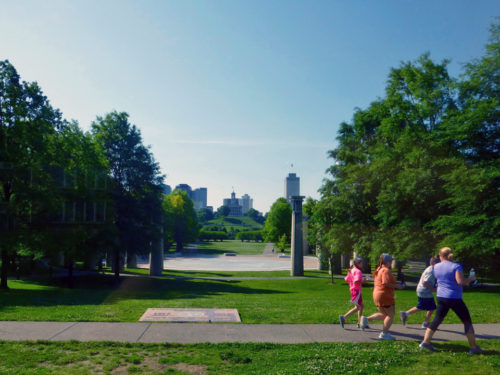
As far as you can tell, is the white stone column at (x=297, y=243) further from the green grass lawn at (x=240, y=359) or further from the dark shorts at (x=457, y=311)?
the dark shorts at (x=457, y=311)

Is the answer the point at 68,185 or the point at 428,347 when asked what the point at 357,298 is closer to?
the point at 428,347

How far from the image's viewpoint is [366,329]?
29.6ft

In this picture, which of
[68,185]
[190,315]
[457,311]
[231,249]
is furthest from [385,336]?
[231,249]

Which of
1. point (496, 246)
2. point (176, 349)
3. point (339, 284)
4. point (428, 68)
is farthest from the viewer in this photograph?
point (339, 284)

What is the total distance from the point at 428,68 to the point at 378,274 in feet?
78.3

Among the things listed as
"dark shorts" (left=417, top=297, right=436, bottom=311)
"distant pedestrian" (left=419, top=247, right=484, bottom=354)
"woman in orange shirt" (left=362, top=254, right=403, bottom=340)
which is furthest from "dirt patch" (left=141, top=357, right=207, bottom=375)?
"dark shorts" (left=417, top=297, right=436, bottom=311)

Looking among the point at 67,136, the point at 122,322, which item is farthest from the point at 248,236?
the point at 122,322

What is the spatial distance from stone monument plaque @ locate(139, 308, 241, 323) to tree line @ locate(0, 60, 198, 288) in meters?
12.1

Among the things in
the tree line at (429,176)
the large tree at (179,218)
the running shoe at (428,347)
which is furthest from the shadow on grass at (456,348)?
the large tree at (179,218)

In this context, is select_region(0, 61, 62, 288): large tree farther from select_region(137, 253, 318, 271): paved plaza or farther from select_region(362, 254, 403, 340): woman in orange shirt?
select_region(137, 253, 318, 271): paved plaza

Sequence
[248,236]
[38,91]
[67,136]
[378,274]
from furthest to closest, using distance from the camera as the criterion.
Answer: [248,236] → [67,136] → [38,91] → [378,274]

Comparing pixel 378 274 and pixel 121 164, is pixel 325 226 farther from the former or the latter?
pixel 378 274

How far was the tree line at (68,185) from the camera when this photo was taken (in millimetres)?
20266

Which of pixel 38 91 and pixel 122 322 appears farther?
pixel 38 91
